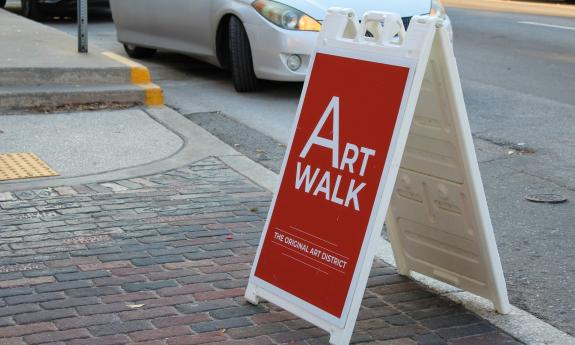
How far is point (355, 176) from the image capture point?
12.8 ft

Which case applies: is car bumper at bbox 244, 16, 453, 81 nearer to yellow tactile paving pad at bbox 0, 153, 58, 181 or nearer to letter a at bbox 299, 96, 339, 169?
yellow tactile paving pad at bbox 0, 153, 58, 181

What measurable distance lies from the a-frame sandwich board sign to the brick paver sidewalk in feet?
0.70

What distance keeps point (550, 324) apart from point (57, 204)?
3.10 meters

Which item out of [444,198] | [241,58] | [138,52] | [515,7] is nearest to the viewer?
[444,198]

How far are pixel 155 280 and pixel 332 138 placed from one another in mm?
1243

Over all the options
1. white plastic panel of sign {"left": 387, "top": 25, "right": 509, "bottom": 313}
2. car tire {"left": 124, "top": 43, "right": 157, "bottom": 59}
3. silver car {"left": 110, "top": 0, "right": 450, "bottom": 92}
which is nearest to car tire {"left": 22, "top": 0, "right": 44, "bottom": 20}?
car tire {"left": 124, "top": 43, "right": 157, "bottom": 59}

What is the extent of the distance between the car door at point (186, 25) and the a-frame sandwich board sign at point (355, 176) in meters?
5.76

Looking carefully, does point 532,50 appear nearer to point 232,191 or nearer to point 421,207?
point 232,191

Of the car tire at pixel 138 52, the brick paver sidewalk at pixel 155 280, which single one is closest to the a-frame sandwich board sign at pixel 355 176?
the brick paver sidewalk at pixel 155 280

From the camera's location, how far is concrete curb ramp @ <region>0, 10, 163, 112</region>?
8234 mm

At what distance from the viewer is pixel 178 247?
16.6 feet

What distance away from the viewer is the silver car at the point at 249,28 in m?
8.82

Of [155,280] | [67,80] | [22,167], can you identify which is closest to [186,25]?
[67,80]

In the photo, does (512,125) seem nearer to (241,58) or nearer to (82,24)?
(241,58)
